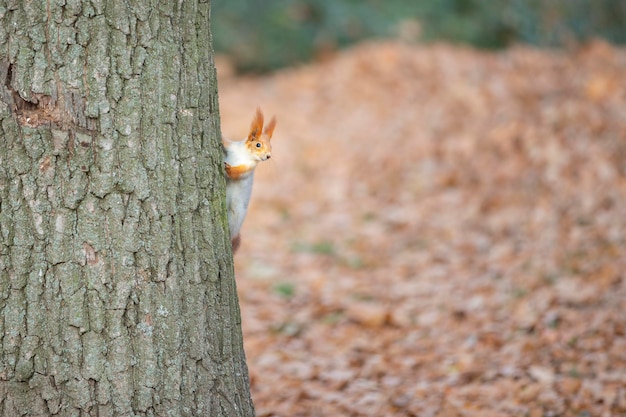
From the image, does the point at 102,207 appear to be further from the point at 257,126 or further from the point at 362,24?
the point at 362,24

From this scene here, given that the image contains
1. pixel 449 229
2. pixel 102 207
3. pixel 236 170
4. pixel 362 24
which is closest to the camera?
pixel 102 207

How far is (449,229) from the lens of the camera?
6.00 metres

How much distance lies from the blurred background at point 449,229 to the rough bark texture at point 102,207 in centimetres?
136

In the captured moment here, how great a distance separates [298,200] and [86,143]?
528cm

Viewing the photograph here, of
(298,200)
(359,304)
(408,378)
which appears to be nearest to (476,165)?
(298,200)

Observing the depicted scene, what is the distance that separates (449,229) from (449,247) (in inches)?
13.1

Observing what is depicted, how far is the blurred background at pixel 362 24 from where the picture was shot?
10.8m

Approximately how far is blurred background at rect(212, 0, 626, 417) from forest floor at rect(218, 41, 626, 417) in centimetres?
2

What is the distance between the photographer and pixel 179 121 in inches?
89.0

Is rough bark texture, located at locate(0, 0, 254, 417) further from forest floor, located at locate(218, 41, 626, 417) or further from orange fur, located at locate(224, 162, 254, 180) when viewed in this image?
forest floor, located at locate(218, 41, 626, 417)

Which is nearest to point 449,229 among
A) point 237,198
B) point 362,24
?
point 237,198

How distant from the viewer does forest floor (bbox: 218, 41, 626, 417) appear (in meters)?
3.65

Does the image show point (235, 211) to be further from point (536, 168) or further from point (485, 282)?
point (536, 168)

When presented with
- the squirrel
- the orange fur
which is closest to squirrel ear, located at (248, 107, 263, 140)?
the squirrel
